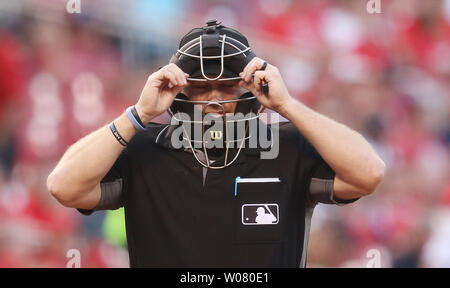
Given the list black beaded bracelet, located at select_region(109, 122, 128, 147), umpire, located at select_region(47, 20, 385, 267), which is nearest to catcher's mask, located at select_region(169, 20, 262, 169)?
umpire, located at select_region(47, 20, 385, 267)

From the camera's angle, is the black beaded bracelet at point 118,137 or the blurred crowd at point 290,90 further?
the blurred crowd at point 290,90

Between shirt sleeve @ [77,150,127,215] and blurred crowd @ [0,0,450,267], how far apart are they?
2653mm

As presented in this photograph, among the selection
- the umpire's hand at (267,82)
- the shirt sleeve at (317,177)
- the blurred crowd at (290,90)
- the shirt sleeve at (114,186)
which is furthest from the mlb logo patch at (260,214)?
the blurred crowd at (290,90)

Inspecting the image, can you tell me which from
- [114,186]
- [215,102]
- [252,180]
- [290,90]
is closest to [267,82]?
[215,102]

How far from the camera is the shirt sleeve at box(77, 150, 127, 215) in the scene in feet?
8.80

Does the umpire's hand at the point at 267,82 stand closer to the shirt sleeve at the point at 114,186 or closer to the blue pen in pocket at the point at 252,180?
the blue pen in pocket at the point at 252,180

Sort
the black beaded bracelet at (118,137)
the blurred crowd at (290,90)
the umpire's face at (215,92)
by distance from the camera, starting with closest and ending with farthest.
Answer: the black beaded bracelet at (118,137)
the umpire's face at (215,92)
the blurred crowd at (290,90)

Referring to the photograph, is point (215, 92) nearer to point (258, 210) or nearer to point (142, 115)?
point (142, 115)

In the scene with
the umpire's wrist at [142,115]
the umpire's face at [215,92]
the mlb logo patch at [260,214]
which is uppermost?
the umpire's face at [215,92]

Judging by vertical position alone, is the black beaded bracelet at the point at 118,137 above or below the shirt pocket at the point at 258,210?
above

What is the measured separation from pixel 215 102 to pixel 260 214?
402mm

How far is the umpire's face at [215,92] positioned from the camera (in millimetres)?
2732

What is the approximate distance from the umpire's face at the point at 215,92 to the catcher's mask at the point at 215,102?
2cm

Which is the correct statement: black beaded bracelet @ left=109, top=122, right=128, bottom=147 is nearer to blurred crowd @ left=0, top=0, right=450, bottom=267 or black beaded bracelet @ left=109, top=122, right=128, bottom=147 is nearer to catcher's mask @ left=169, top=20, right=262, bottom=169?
catcher's mask @ left=169, top=20, right=262, bottom=169
